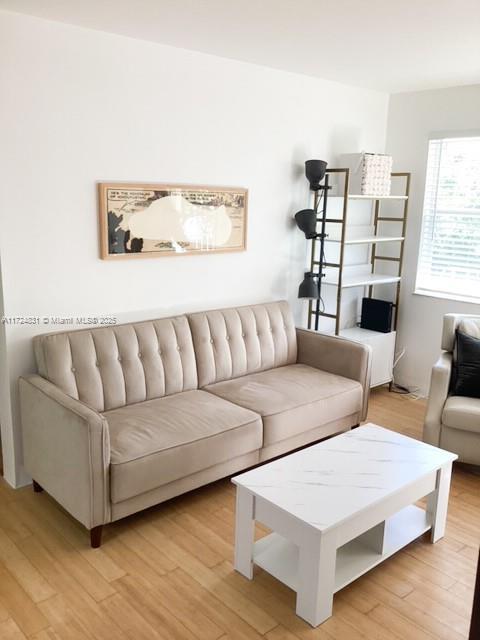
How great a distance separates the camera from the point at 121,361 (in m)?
3.05

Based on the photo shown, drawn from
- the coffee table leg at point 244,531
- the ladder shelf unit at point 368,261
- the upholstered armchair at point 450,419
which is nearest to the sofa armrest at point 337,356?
the ladder shelf unit at point 368,261

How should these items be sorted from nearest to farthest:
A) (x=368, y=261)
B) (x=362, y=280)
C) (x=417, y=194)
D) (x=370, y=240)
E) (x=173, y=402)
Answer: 1. (x=173, y=402)
2. (x=370, y=240)
3. (x=362, y=280)
4. (x=417, y=194)
5. (x=368, y=261)

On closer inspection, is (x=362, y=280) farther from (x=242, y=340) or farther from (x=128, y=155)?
(x=128, y=155)

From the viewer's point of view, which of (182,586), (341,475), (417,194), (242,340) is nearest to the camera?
(182,586)

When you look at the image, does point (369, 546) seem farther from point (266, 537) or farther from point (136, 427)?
point (136, 427)

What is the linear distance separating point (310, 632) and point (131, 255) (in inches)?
82.0

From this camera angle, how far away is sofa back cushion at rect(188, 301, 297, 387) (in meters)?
3.44

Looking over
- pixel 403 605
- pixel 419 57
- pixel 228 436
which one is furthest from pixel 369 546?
pixel 419 57

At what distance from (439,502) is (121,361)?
172cm

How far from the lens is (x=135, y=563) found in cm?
244

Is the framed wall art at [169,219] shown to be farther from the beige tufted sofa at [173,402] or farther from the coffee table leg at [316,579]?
the coffee table leg at [316,579]

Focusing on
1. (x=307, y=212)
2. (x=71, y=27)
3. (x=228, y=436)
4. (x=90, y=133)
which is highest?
(x=71, y=27)

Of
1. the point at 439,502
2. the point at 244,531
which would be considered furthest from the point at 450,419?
the point at 244,531

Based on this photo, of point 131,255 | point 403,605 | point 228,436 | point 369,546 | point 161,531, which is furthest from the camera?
point 131,255
